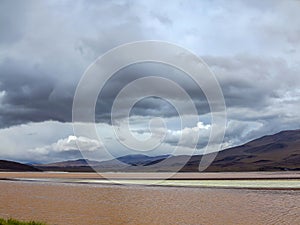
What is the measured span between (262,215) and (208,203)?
8.57 metres

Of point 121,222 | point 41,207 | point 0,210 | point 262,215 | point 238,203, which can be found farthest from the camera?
point 238,203

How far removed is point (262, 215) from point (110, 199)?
17.3m

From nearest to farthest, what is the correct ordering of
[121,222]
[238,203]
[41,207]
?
[121,222]
[41,207]
[238,203]

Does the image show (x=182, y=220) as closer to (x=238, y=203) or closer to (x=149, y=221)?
(x=149, y=221)

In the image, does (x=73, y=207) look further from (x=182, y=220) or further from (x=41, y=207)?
(x=182, y=220)

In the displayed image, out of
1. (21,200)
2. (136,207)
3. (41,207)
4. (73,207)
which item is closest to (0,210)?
(41,207)

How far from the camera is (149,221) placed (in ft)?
90.6

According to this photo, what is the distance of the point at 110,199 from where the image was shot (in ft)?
140

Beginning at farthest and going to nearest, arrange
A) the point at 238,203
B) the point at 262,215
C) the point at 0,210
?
the point at 238,203 → the point at 0,210 → the point at 262,215

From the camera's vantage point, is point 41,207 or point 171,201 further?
point 171,201

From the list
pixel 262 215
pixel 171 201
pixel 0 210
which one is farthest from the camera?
Answer: pixel 171 201

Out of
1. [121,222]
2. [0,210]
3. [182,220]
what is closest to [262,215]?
[182,220]

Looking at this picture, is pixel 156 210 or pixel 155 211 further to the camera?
pixel 156 210

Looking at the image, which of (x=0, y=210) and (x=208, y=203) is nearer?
(x=0, y=210)
